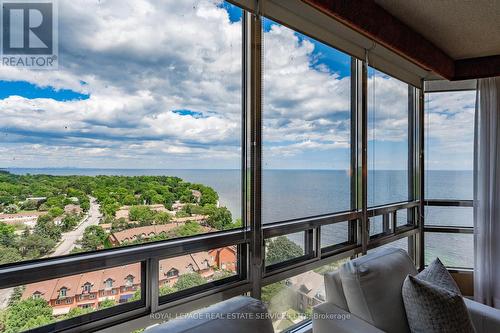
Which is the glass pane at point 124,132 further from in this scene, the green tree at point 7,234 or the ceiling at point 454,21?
the ceiling at point 454,21

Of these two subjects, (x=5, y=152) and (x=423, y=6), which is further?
(x=423, y=6)

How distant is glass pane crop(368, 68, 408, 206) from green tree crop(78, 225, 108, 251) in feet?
7.29

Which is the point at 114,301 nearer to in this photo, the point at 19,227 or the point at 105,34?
the point at 19,227

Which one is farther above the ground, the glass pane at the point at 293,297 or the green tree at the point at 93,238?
the green tree at the point at 93,238

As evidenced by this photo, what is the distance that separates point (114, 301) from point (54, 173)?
621 millimetres

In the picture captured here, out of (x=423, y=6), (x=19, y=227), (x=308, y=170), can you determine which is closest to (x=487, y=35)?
(x=423, y=6)

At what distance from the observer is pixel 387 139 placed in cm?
295

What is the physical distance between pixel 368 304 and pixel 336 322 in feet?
A: 0.64

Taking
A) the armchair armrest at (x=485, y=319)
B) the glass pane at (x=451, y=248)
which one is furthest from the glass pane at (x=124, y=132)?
the glass pane at (x=451, y=248)

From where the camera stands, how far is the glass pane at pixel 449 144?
126 inches

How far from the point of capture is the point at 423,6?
6.76 ft

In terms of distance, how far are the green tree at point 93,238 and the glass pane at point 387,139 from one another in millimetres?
2221

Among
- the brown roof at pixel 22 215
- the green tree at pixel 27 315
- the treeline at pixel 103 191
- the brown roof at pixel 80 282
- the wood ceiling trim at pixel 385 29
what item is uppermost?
the wood ceiling trim at pixel 385 29

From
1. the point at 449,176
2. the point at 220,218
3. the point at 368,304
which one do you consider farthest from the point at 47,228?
the point at 449,176
